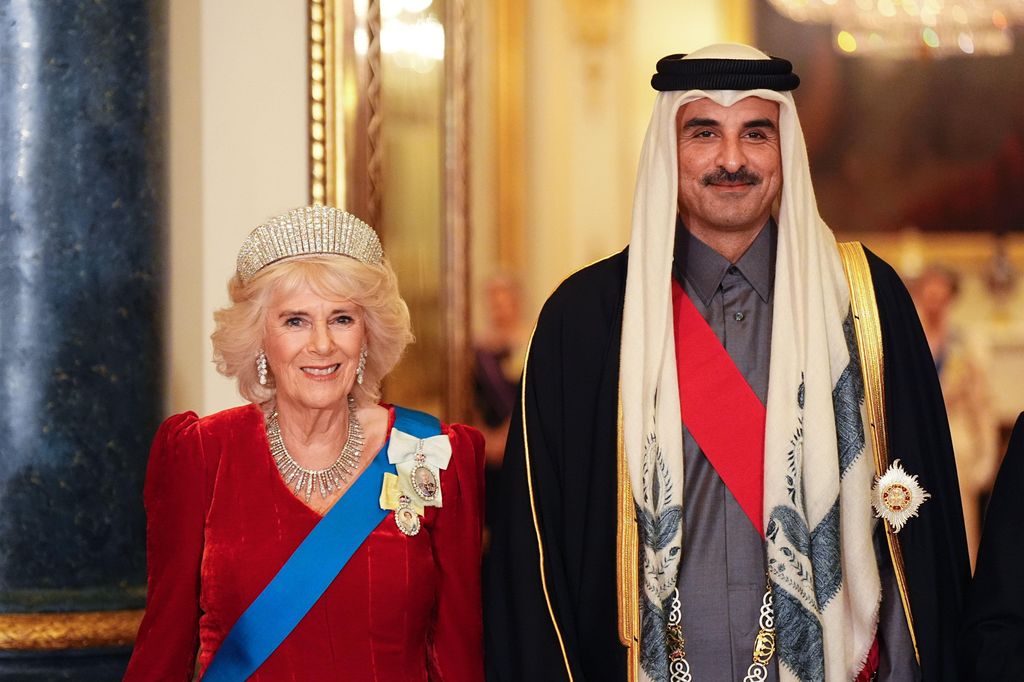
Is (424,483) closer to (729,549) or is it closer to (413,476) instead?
(413,476)

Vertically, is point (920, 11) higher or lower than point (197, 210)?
higher

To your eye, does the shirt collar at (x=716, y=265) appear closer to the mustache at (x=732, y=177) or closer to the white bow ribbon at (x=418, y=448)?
the mustache at (x=732, y=177)

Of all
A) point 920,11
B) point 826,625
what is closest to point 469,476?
point 826,625

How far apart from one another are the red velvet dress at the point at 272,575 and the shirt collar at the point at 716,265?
2.06 ft

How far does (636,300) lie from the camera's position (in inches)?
107

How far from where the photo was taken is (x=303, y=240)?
104 inches

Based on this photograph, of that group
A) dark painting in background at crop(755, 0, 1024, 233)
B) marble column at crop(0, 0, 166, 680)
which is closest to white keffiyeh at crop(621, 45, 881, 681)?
marble column at crop(0, 0, 166, 680)

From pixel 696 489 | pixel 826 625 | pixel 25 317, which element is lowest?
pixel 826 625

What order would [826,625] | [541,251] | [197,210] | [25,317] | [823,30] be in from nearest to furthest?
1. [826,625]
2. [25,317]
3. [197,210]
4. [541,251]
5. [823,30]

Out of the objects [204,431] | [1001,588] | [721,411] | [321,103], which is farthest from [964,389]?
[204,431]

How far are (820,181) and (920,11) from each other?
96 centimetres

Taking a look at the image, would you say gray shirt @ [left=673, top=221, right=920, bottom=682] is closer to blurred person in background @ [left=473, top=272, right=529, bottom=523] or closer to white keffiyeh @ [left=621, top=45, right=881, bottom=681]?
white keffiyeh @ [left=621, top=45, right=881, bottom=681]

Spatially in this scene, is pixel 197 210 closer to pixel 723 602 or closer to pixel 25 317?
pixel 25 317

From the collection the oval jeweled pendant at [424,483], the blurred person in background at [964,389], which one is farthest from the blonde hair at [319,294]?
the blurred person in background at [964,389]
